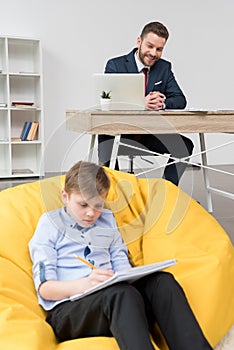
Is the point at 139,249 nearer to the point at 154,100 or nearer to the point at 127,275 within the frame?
the point at 127,275

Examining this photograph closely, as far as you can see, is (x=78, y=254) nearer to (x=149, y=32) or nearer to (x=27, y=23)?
(x=149, y=32)

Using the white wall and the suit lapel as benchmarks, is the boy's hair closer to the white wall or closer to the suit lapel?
the suit lapel

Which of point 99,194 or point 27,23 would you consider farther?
point 27,23

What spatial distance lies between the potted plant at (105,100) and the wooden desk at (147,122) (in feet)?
0.40

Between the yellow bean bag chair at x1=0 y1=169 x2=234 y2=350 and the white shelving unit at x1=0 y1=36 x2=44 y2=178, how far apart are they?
305 centimetres

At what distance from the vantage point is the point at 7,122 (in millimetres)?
5098

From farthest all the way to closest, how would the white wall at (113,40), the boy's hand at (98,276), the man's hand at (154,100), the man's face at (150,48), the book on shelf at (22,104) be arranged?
the white wall at (113,40) → the book on shelf at (22,104) → the man's face at (150,48) → the man's hand at (154,100) → the boy's hand at (98,276)

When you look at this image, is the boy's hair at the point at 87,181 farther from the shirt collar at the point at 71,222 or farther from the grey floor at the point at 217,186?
the grey floor at the point at 217,186

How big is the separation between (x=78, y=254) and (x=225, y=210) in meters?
2.12

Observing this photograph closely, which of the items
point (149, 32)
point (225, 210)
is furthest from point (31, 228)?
point (225, 210)

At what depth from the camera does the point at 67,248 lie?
160 cm

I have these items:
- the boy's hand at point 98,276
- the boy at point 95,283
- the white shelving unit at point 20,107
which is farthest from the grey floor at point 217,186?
the boy's hand at point 98,276

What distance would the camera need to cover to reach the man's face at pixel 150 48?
2805mm

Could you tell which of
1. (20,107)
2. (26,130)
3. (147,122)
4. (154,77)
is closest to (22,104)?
(20,107)
